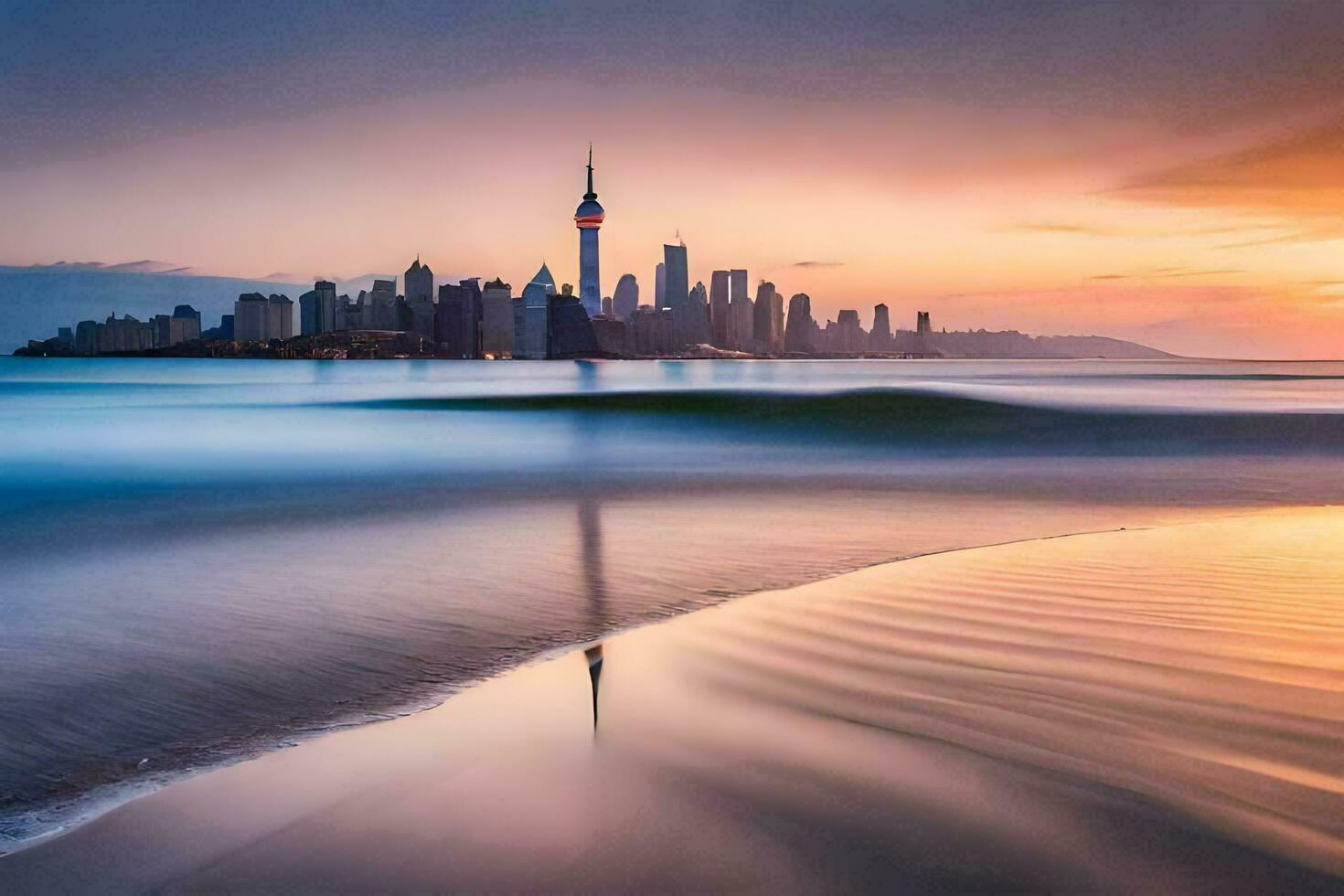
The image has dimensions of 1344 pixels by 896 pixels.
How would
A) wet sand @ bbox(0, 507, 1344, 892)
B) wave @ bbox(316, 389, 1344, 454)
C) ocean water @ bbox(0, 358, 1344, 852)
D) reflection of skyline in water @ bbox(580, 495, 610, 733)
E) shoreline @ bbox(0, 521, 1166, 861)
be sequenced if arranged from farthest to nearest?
wave @ bbox(316, 389, 1344, 454), reflection of skyline in water @ bbox(580, 495, 610, 733), ocean water @ bbox(0, 358, 1344, 852), shoreline @ bbox(0, 521, 1166, 861), wet sand @ bbox(0, 507, 1344, 892)

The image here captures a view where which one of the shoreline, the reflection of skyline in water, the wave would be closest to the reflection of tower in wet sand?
the reflection of skyline in water

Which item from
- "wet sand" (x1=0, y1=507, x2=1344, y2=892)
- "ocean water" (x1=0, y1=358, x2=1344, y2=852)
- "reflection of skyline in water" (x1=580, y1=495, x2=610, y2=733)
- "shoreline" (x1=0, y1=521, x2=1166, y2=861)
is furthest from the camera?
"reflection of skyline in water" (x1=580, y1=495, x2=610, y2=733)

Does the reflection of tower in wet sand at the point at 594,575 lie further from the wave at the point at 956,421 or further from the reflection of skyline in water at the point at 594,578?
the wave at the point at 956,421

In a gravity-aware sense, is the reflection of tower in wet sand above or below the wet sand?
below

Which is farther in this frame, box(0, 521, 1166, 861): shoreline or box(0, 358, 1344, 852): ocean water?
box(0, 358, 1344, 852): ocean water

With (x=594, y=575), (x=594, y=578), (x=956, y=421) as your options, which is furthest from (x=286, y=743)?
(x=956, y=421)

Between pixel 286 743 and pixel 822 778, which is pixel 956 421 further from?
pixel 286 743

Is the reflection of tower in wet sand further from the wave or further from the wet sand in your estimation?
the wave
